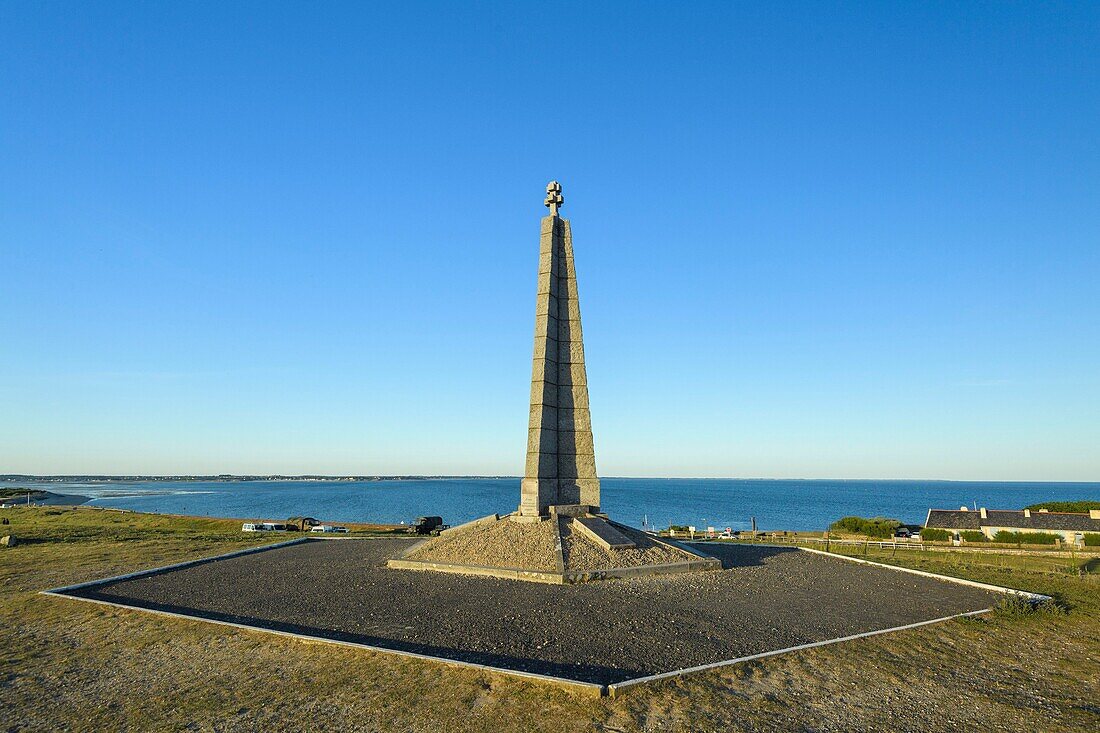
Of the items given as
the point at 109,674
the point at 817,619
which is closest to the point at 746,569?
the point at 817,619

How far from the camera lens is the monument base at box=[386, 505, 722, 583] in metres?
17.0

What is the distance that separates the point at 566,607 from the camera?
13430mm

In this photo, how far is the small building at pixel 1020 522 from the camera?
43.9m

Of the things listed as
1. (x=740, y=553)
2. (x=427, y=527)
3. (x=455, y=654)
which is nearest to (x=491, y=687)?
(x=455, y=654)

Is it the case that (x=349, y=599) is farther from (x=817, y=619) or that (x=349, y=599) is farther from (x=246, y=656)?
(x=817, y=619)

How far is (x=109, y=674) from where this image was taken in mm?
9398

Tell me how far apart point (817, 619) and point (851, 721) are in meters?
5.48

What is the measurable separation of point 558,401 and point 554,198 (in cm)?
885

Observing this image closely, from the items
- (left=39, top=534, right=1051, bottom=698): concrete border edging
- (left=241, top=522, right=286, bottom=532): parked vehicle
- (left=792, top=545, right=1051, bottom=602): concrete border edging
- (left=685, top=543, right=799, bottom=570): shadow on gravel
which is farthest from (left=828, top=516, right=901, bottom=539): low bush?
(left=241, top=522, right=286, bottom=532): parked vehicle

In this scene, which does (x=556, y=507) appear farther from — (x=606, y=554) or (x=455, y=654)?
(x=455, y=654)

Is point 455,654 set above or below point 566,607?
above

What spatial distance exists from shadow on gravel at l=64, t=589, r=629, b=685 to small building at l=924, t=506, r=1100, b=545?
47.6 m

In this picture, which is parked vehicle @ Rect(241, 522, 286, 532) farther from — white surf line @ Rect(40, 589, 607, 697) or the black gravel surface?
white surf line @ Rect(40, 589, 607, 697)

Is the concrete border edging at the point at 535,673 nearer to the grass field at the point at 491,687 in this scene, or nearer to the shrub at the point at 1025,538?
the grass field at the point at 491,687
